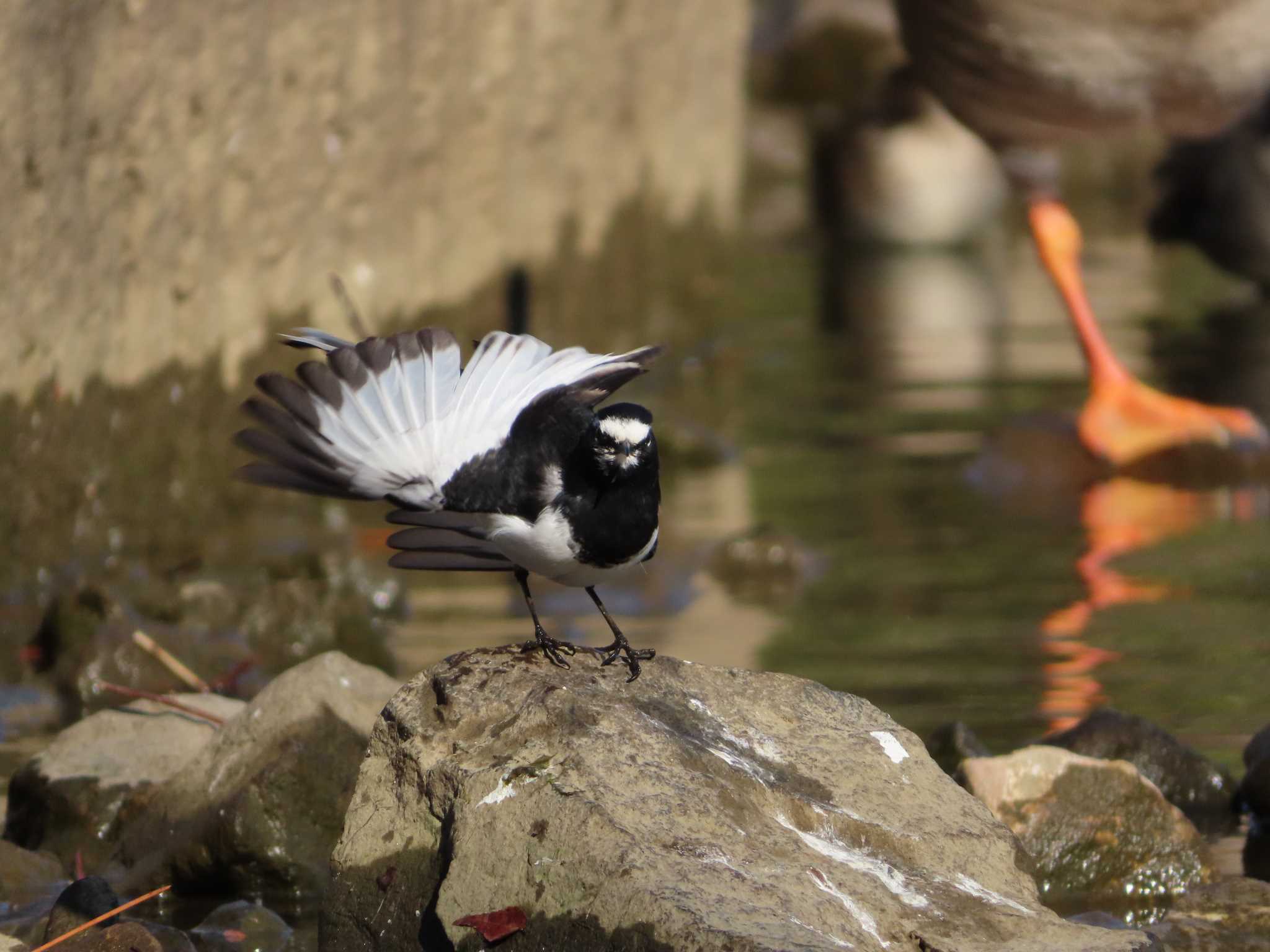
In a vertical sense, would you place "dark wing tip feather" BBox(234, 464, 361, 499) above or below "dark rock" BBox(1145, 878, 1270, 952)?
above

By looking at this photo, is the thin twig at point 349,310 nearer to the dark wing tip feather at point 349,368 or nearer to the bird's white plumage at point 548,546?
the dark wing tip feather at point 349,368

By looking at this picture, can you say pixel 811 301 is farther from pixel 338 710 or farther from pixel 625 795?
pixel 625 795

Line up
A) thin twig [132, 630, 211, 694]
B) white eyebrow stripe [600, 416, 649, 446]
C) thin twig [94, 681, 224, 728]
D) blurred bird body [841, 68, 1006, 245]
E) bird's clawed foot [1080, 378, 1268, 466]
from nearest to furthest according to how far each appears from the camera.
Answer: white eyebrow stripe [600, 416, 649, 446], thin twig [94, 681, 224, 728], thin twig [132, 630, 211, 694], bird's clawed foot [1080, 378, 1268, 466], blurred bird body [841, 68, 1006, 245]

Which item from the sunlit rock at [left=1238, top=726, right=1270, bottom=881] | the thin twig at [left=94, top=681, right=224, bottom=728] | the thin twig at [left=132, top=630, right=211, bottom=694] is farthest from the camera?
the thin twig at [left=132, top=630, right=211, bottom=694]

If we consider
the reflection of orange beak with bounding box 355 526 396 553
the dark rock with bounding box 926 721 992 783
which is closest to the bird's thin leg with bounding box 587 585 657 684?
the dark rock with bounding box 926 721 992 783

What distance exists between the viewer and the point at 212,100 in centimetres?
659

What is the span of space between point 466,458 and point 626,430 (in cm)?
31

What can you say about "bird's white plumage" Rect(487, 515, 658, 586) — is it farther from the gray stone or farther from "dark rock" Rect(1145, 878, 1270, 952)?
"dark rock" Rect(1145, 878, 1270, 952)

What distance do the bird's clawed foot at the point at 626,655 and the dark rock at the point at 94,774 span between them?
3.89 feet

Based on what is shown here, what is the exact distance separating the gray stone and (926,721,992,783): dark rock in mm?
1162

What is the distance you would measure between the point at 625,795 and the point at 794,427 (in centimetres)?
550

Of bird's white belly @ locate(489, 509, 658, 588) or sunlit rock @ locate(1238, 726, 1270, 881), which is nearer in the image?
bird's white belly @ locate(489, 509, 658, 588)

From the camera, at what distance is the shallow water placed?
17.4 feet

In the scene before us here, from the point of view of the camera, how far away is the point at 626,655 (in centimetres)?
359
